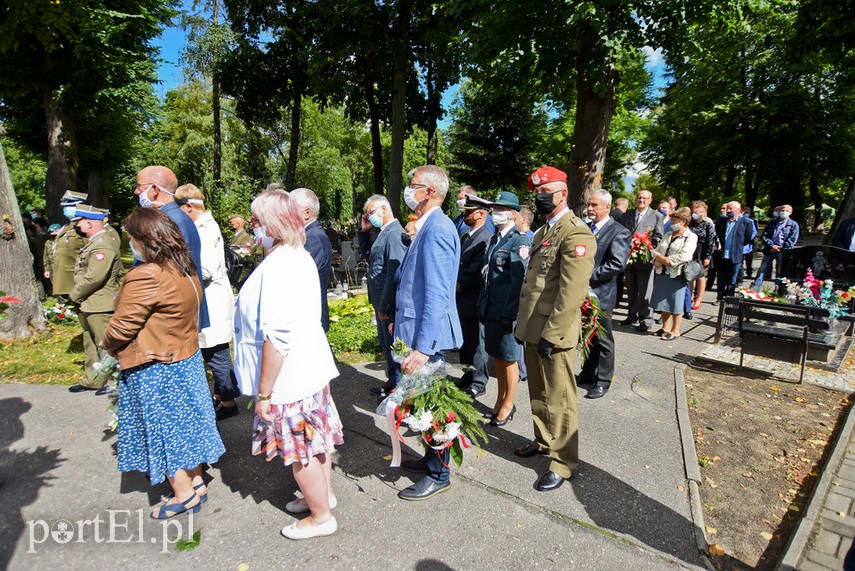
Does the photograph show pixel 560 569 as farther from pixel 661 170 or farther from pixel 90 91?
pixel 661 170

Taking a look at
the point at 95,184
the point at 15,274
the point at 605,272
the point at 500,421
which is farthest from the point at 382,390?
the point at 95,184

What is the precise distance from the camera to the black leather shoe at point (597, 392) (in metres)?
5.02

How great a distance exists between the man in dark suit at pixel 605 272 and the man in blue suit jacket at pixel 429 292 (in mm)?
2354

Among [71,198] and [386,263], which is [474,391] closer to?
[386,263]

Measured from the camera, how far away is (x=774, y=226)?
34.1 feet

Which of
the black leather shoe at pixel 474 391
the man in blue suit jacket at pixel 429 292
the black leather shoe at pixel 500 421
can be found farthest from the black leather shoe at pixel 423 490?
the black leather shoe at pixel 474 391

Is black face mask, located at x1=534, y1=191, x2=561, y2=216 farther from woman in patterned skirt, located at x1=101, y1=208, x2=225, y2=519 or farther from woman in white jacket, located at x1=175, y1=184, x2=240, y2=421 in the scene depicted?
woman in white jacket, located at x1=175, y1=184, x2=240, y2=421

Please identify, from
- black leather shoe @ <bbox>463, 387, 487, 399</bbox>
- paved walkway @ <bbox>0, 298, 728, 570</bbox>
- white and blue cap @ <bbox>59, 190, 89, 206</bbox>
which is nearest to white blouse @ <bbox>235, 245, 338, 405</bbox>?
paved walkway @ <bbox>0, 298, 728, 570</bbox>

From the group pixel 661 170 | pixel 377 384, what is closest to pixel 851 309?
pixel 377 384

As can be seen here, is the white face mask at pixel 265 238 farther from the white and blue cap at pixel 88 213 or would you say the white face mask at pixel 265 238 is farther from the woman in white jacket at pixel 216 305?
the white and blue cap at pixel 88 213

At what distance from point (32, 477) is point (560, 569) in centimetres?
393

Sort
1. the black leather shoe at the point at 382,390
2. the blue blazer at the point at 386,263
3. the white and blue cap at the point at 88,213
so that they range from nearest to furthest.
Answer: the blue blazer at the point at 386,263 < the white and blue cap at the point at 88,213 < the black leather shoe at the point at 382,390

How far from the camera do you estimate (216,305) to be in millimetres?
4293

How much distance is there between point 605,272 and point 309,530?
369 centimetres
